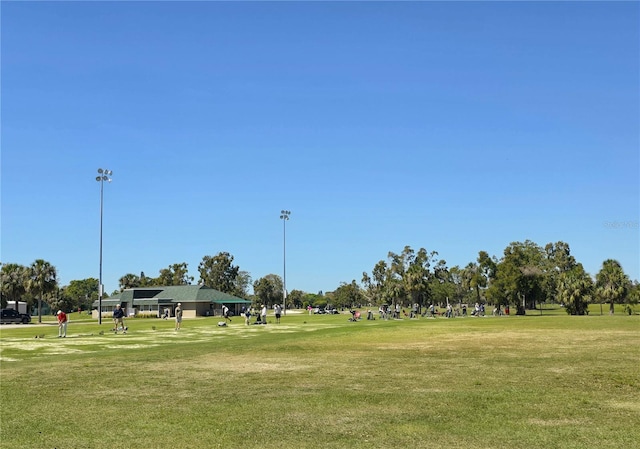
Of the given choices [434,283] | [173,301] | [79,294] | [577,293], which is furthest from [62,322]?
[79,294]

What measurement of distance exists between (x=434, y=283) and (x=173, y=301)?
68.0 m

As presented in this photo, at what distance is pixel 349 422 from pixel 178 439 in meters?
2.80

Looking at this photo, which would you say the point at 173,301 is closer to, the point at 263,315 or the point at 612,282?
the point at 263,315

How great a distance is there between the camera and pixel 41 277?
284 feet

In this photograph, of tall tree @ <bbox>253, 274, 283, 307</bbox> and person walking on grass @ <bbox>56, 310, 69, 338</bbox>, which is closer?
person walking on grass @ <bbox>56, 310, 69, 338</bbox>

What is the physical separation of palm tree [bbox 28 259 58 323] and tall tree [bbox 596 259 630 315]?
79.4 m

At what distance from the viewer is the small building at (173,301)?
109 meters

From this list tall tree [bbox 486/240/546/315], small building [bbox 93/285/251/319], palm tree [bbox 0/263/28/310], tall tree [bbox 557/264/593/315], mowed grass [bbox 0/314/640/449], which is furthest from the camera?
small building [bbox 93/285/251/319]

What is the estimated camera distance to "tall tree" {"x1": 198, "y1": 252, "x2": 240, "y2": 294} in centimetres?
17325

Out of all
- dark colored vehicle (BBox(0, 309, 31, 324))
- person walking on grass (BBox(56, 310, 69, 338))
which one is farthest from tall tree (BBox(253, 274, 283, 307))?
person walking on grass (BBox(56, 310, 69, 338))

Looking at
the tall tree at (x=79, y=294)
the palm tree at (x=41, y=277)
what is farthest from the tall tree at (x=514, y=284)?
the tall tree at (x=79, y=294)

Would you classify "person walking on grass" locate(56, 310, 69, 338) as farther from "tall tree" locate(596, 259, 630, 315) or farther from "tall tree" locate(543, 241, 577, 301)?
"tall tree" locate(543, 241, 577, 301)

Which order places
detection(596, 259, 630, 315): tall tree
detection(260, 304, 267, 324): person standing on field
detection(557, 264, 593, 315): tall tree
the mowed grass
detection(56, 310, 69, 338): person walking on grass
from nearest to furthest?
the mowed grass → detection(56, 310, 69, 338): person walking on grass → detection(260, 304, 267, 324): person standing on field → detection(557, 264, 593, 315): tall tree → detection(596, 259, 630, 315): tall tree

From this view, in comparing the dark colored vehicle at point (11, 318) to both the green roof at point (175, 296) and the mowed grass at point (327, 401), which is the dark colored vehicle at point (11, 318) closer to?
the green roof at point (175, 296)
